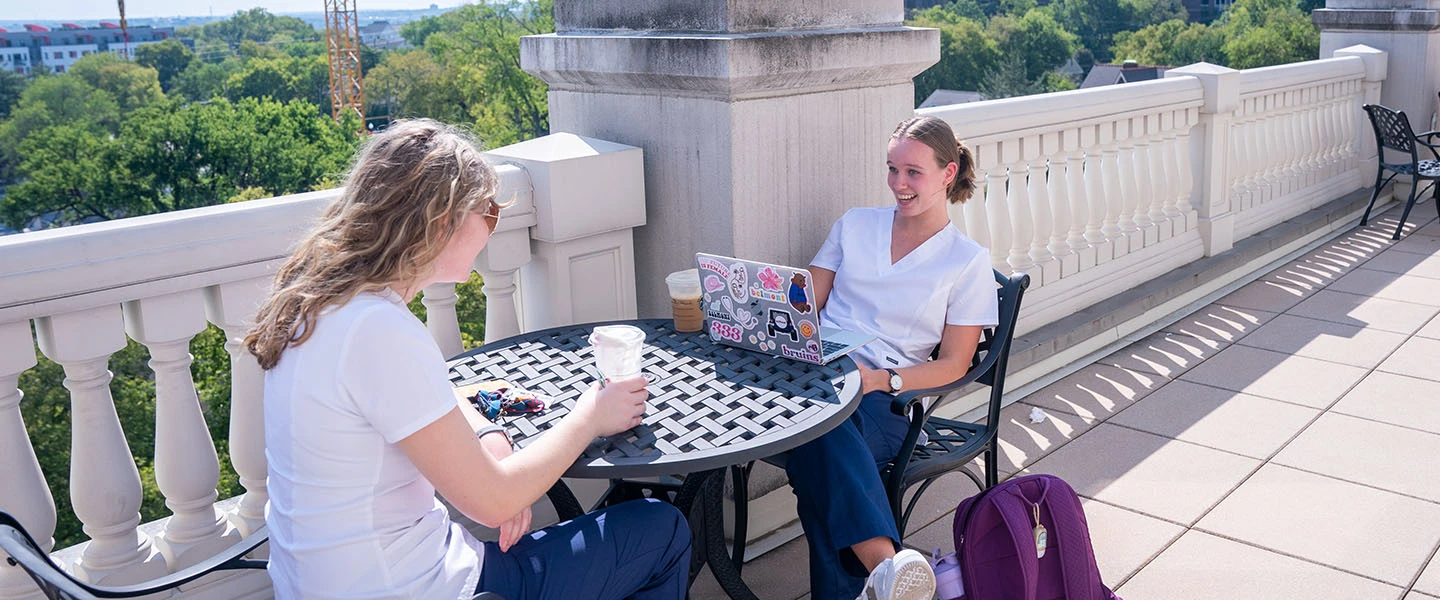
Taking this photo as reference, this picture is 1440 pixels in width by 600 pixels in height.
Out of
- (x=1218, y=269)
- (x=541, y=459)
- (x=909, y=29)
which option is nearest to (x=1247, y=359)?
(x=1218, y=269)

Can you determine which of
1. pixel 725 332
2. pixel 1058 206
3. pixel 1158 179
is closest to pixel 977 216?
pixel 1058 206

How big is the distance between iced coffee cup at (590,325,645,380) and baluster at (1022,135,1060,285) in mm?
2869

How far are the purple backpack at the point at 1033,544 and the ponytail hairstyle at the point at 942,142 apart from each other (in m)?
0.90

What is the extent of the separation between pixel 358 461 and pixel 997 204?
323 centimetres

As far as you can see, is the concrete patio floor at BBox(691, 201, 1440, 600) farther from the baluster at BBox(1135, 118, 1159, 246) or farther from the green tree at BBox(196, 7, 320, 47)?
the green tree at BBox(196, 7, 320, 47)

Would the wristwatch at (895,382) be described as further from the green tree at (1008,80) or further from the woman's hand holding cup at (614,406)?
the green tree at (1008,80)

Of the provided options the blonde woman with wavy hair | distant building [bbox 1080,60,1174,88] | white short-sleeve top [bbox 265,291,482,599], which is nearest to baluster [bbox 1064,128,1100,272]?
the blonde woman with wavy hair

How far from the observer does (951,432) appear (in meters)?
2.96

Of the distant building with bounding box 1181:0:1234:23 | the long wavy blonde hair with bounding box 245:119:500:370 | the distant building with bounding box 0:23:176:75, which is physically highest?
the distant building with bounding box 0:23:176:75

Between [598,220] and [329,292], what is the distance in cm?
136

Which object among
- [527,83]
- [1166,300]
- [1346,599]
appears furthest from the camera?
[527,83]

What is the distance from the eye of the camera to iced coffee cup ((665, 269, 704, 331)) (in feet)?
8.84

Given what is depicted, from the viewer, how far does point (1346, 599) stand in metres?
2.78

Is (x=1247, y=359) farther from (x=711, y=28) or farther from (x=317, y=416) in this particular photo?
(x=317, y=416)
